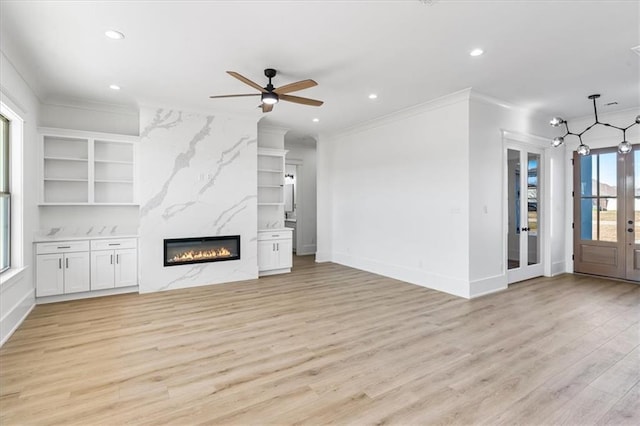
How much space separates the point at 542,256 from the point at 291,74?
19.0ft

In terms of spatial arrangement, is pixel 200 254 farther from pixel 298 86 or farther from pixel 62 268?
pixel 298 86

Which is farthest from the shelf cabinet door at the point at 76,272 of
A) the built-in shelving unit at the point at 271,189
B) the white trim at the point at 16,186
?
the built-in shelving unit at the point at 271,189

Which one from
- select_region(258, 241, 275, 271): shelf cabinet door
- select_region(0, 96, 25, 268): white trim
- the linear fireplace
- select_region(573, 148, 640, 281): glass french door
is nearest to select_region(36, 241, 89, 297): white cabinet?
select_region(0, 96, 25, 268): white trim

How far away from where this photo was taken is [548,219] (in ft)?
20.8

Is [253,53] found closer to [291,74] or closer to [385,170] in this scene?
[291,74]

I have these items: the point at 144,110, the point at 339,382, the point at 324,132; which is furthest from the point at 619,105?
the point at 144,110

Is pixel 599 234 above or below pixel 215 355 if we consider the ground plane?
above

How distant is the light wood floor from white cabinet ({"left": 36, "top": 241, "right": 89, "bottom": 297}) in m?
0.31

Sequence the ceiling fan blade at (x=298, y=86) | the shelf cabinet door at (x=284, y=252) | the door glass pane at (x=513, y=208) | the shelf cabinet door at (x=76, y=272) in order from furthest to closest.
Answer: the shelf cabinet door at (x=284, y=252) < the door glass pane at (x=513, y=208) < the shelf cabinet door at (x=76, y=272) < the ceiling fan blade at (x=298, y=86)

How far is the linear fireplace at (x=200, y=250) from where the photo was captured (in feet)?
18.2

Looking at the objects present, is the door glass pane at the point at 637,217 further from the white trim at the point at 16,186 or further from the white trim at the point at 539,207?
the white trim at the point at 16,186

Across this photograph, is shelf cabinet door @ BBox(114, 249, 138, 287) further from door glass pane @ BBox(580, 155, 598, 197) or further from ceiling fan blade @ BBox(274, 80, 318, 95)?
door glass pane @ BBox(580, 155, 598, 197)

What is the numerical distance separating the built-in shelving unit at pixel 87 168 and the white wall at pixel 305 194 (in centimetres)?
434

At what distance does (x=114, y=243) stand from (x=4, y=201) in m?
1.45
